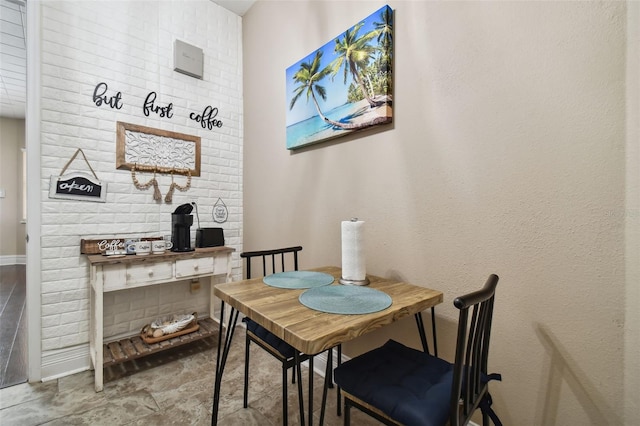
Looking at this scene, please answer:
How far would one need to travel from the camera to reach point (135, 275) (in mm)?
1987

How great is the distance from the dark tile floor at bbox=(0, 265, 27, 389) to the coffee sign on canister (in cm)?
121

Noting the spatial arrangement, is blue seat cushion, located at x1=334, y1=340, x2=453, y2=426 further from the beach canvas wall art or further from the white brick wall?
the white brick wall

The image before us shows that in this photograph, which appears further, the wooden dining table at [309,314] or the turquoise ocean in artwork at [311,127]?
the turquoise ocean in artwork at [311,127]

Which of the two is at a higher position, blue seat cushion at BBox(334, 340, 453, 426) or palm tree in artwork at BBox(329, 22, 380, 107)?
palm tree in artwork at BBox(329, 22, 380, 107)

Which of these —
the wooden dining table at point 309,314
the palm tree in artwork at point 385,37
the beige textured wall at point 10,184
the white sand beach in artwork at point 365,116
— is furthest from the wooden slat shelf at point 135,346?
the beige textured wall at point 10,184

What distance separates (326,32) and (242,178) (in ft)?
5.06

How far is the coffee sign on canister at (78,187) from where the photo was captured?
6.34 ft

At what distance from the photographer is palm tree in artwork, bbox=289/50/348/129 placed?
197 centimetres

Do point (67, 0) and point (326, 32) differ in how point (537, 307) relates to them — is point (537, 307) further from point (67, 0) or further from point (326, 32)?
point (67, 0)

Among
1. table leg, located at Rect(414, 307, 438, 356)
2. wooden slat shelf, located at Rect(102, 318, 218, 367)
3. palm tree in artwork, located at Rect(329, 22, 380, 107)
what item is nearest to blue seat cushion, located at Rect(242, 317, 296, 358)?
table leg, located at Rect(414, 307, 438, 356)

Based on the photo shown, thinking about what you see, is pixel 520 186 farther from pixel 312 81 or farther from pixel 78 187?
pixel 78 187

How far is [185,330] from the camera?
2242 millimetres

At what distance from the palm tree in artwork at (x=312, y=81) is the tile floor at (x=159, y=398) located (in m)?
1.73

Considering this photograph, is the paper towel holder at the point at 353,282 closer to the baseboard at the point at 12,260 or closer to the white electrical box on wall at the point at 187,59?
the white electrical box on wall at the point at 187,59
